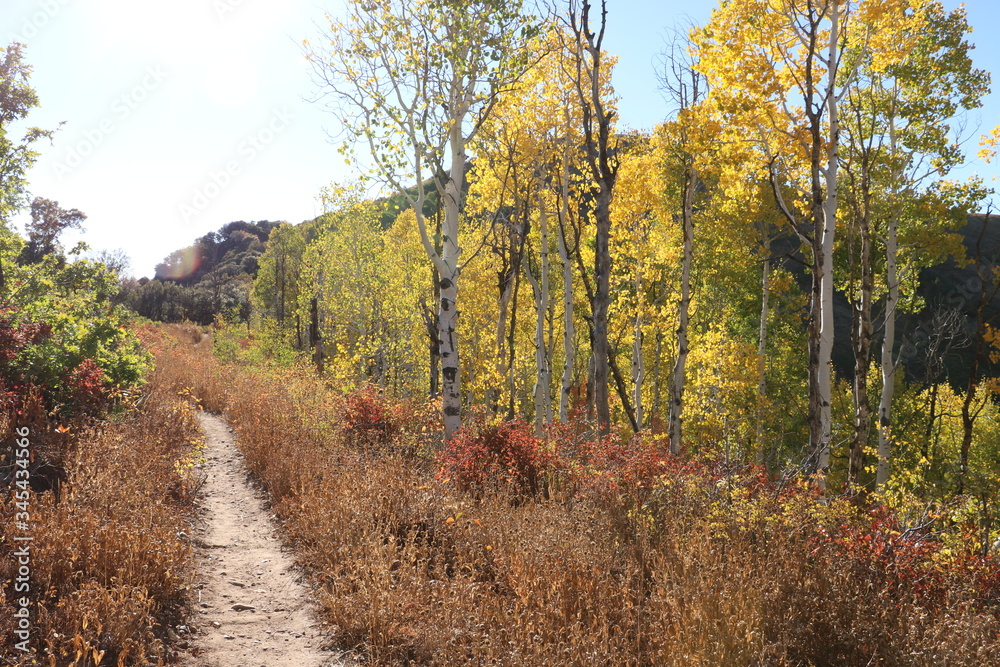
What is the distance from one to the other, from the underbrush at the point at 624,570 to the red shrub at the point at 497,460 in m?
0.05

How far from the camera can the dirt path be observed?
4.27 meters

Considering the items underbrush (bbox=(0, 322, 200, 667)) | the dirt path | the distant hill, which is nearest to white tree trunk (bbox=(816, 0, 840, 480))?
the dirt path

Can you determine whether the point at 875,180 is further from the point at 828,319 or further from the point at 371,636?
the point at 371,636

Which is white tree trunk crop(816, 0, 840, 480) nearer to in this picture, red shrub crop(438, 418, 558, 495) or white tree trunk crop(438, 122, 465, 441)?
red shrub crop(438, 418, 558, 495)

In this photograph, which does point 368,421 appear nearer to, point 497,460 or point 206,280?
point 497,460

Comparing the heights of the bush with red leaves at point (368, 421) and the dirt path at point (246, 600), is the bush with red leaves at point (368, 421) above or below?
above

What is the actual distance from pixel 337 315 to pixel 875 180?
20.4m

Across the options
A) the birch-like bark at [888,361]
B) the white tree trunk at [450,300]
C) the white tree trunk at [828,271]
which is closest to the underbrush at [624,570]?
the white tree trunk at [450,300]

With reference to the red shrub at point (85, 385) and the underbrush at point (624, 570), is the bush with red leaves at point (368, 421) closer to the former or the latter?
the underbrush at point (624, 570)

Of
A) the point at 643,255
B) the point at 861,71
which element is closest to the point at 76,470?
the point at 643,255

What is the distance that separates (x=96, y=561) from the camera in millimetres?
4449

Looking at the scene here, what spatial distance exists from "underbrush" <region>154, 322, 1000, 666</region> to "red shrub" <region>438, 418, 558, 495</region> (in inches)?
1.9

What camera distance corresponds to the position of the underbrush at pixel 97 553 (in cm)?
372

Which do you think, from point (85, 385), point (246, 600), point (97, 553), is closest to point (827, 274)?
point (246, 600)
